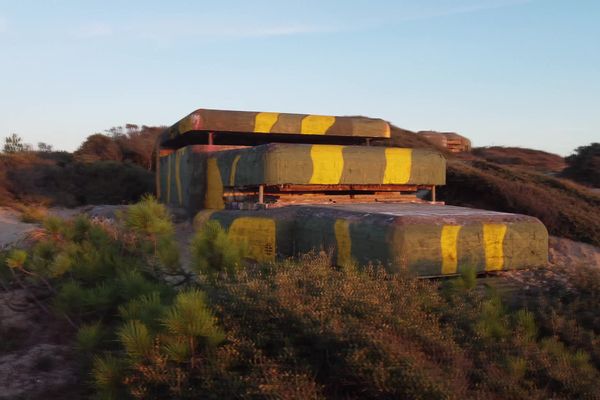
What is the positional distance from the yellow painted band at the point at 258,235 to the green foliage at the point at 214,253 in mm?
963

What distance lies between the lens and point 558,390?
9.00 ft

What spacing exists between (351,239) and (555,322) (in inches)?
59.4

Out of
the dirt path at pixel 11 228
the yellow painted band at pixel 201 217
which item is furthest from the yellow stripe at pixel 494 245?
the dirt path at pixel 11 228

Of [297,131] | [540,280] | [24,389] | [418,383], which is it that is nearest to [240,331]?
[418,383]

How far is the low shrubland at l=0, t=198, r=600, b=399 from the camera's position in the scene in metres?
2.51

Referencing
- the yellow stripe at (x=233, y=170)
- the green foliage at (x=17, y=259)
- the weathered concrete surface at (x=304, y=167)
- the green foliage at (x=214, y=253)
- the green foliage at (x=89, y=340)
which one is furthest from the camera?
the yellow stripe at (x=233, y=170)

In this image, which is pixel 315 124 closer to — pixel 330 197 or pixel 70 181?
pixel 330 197

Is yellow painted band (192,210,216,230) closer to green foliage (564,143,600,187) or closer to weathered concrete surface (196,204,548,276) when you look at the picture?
weathered concrete surface (196,204,548,276)

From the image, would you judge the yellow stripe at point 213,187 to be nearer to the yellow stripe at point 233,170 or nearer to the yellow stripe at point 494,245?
the yellow stripe at point 233,170

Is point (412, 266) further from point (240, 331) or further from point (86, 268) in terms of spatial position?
point (86, 268)

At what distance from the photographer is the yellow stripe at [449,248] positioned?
4.14m

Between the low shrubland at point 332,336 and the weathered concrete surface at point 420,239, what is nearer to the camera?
the low shrubland at point 332,336

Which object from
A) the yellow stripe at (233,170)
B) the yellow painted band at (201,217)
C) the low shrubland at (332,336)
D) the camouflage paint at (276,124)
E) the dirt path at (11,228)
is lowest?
the dirt path at (11,228)

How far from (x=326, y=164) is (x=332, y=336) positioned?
3.34 metres
